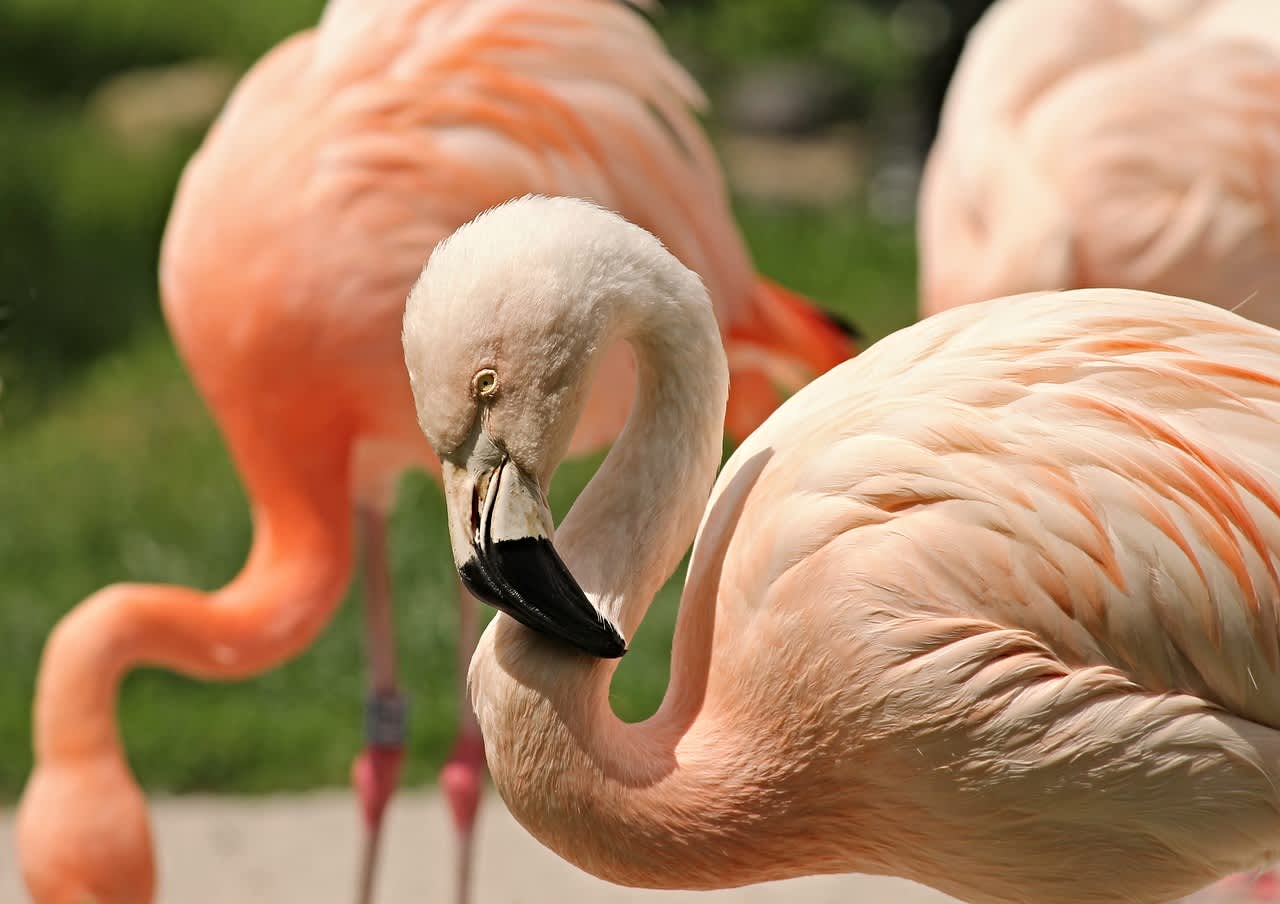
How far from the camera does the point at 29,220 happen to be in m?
8.52

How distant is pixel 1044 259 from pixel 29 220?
5.61m

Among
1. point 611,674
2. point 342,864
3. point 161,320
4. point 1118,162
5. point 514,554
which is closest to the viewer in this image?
point 514,554

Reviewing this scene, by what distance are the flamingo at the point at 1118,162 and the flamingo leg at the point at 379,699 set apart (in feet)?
5.05

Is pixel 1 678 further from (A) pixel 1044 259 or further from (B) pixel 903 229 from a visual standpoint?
(B) pixel 903 229

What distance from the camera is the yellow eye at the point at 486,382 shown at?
2.37 m

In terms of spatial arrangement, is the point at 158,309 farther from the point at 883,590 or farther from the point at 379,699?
the point at 883,590

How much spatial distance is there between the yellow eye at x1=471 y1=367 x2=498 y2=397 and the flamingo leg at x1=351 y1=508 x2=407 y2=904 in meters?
2.17

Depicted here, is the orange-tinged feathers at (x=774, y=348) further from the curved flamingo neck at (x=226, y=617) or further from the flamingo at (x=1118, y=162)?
the curved flamingo neck at (x=226, y=617)

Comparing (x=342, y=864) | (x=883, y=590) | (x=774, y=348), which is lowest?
(x=342, y=864)

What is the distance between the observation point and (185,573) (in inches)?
259

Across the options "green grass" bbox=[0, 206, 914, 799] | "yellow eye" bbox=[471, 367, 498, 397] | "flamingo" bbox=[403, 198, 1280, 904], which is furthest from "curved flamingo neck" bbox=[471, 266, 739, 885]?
"green grass" bbox=[0, 206, 914, 799]

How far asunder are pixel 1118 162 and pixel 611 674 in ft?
7.85

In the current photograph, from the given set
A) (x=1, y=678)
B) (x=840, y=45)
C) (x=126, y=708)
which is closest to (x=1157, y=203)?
(x=126, y=708)

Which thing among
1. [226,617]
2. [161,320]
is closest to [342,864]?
[226,617]
